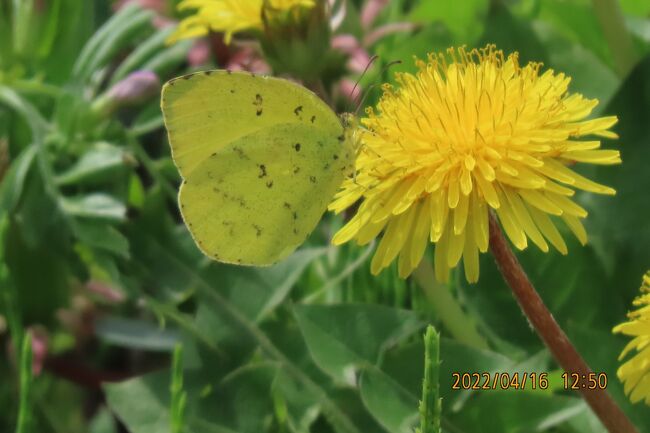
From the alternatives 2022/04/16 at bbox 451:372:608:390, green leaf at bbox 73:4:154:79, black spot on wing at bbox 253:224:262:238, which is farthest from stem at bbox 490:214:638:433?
green leaf at bbox 73:4:154:79

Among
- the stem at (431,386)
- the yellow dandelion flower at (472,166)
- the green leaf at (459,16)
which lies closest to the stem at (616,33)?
the green leaf at (459,16)

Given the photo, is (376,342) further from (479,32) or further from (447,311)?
(479,32)

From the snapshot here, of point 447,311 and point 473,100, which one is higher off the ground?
point 473,100

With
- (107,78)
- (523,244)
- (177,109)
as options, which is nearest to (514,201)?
(523,244)

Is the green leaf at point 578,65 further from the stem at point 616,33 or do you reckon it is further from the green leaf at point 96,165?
the green leaf at point 96,165

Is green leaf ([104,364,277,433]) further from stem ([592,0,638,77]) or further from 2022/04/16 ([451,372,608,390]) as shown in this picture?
stem ([592,0,638,77])

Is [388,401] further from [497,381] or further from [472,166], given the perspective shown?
[472,166]

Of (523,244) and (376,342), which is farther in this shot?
(376,342)
